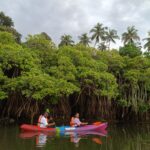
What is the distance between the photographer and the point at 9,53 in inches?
804

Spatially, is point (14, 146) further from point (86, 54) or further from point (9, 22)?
point (9, 22)

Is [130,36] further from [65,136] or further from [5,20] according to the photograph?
[65,136]

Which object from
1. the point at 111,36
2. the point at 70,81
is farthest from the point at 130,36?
the point at 70,81

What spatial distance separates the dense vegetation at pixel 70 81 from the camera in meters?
20.3

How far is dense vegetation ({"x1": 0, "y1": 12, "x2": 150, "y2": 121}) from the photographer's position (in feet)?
66.6

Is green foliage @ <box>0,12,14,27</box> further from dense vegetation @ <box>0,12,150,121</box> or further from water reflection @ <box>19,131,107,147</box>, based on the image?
water reflection @ <box>19,131,107,147</box>

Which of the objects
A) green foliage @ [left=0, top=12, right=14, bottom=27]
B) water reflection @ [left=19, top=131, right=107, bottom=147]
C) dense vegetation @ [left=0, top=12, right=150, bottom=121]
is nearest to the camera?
water reflection @ [left=19, top=131, right=107, bottom=147]

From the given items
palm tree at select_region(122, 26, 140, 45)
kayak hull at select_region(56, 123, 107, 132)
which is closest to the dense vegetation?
kayak hull at select_region(56, 123, 107, 132)

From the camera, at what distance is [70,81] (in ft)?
72.3

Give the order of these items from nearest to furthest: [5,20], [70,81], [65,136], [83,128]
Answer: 1. [65,136]
2. [83,128]
3. [70,81]
4. [5,20]

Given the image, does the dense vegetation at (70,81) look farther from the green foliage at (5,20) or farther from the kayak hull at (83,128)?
the green foliage at (5,20)

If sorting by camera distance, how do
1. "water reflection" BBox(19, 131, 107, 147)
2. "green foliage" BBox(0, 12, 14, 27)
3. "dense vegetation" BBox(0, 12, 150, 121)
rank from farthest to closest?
"green foliage" BBox(0, 12, 14, 27) < "dense vegetation" BBox(0, 12, 150, 121) < "water reflection" BBox(19, 131, 107, 147)

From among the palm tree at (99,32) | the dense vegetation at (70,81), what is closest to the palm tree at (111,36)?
the palm tree at (99,32)

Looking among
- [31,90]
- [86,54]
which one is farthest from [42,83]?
[86,54]
